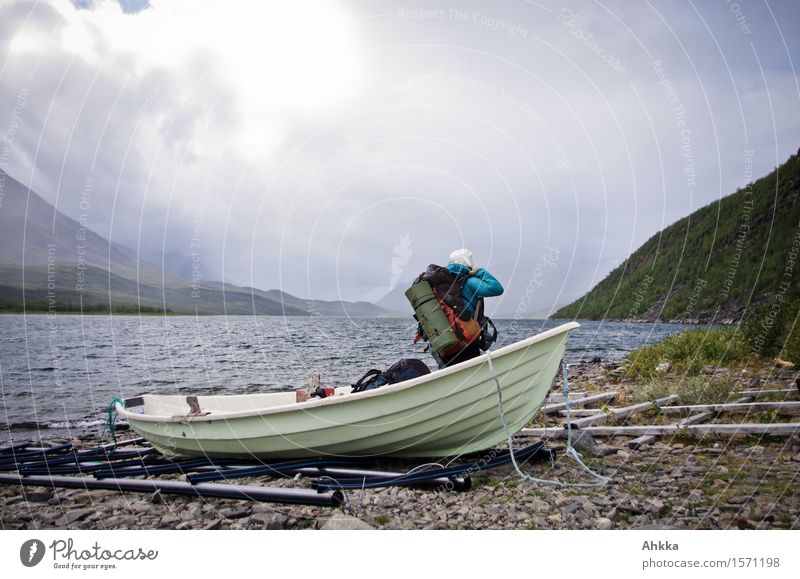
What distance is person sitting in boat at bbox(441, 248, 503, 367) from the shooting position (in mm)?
4578

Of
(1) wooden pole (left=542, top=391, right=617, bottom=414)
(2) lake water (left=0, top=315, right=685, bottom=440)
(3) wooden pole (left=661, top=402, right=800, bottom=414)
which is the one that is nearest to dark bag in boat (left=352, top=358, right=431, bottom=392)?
(2) lake water (left=0, top=315, right=685, bottom=440)

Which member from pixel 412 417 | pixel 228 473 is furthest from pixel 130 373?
pixel 412 417

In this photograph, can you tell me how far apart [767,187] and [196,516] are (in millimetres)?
7822

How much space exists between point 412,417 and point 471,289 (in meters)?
1.34

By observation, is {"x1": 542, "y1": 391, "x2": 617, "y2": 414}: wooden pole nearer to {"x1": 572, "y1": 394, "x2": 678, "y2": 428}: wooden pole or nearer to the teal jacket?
{"x1": 572, "y1": 394, "x2": 678, "y2": 428}: wooden pole

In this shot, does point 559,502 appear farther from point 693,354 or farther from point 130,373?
point 130,373

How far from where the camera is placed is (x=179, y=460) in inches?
238

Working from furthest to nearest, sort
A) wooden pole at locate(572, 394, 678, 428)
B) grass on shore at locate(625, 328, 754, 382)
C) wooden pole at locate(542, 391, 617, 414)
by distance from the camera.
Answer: grass on shore at locate(625, 328, 754, 382)
wooden pole at locate(542, 391, 617, 414)
wooden pole at locate(572, 394, 678, 428)

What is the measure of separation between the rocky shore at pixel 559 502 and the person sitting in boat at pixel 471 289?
1112 mm

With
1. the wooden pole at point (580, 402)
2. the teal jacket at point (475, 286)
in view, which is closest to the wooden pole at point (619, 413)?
the wooden pole at point (580, 402)

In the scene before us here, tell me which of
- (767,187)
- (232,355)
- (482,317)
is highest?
(767,187)

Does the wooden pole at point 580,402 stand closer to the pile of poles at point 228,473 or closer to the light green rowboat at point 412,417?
the pile of poles at point 228,473
